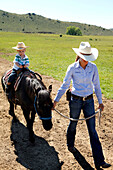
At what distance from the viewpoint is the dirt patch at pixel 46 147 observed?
419cm

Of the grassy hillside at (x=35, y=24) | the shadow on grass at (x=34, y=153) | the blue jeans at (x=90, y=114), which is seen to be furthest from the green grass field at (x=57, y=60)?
the grassy hillside at (x=35, y=24)

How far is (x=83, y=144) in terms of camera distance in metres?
4.95

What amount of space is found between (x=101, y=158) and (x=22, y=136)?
2.47 meters

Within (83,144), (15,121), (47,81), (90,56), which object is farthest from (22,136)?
(47,81)

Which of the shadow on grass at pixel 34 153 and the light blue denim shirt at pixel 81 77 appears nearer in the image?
the light blue denim shirt at pixel 81 77

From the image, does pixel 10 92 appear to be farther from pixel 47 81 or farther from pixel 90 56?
pixel 47 81

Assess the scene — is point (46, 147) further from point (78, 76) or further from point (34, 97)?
point (78, 76)

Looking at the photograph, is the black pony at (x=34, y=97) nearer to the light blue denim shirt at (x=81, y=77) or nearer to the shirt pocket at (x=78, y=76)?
the light blue denim shirt at (x=81, y=77)

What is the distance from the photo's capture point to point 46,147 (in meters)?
4.79

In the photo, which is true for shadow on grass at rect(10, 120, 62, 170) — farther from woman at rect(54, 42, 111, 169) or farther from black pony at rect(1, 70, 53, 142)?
woman at rect(54, 42, 111, 169)

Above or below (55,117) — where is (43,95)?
above

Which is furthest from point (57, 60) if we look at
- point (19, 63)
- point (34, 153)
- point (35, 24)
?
point (35, 24)

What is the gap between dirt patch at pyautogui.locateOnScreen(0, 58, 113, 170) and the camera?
4191 mm

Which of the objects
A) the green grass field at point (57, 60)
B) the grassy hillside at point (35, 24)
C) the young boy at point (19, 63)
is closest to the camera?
the young boy at point (19, 63)
